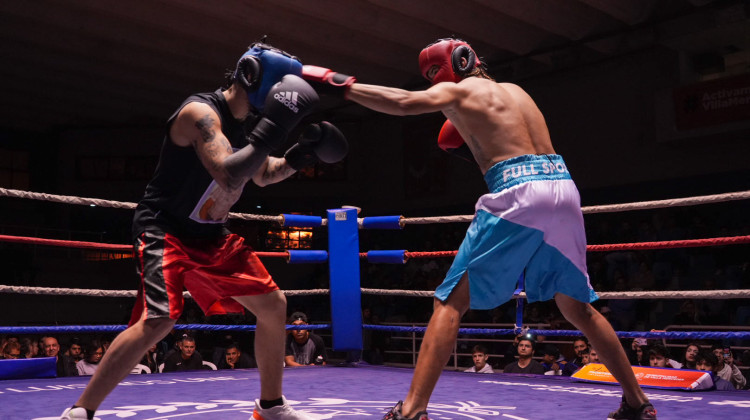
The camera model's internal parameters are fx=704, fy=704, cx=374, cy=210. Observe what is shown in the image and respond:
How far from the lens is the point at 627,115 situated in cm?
916

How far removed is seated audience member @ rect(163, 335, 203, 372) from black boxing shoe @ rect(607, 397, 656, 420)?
3.31 m

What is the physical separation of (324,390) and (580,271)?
1.28 meters

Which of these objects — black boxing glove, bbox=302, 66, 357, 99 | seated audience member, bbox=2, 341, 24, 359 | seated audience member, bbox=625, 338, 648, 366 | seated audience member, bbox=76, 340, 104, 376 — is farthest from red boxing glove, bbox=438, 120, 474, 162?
seated audience member, bbox=2, 341, 24, 359

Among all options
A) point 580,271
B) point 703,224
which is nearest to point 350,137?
point 703,224

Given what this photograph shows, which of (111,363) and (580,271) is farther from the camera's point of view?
(580,271)

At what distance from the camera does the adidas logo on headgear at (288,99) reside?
5.49 feet

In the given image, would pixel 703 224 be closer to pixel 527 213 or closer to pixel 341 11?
pixel 341 11

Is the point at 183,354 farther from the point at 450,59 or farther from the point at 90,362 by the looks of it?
the point at 450,59

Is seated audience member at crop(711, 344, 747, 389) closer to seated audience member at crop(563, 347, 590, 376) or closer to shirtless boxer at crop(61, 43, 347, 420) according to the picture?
seated audience member at crop(563, 347, 590, 376)

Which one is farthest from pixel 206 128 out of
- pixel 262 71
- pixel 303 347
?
pixel 303 347

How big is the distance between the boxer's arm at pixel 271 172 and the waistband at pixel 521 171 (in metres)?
0.59

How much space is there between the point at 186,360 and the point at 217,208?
3.07m

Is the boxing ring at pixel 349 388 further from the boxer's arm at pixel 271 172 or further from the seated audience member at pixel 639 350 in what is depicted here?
the seated audience member at pixel 639 350

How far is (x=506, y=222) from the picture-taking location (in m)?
1.89
